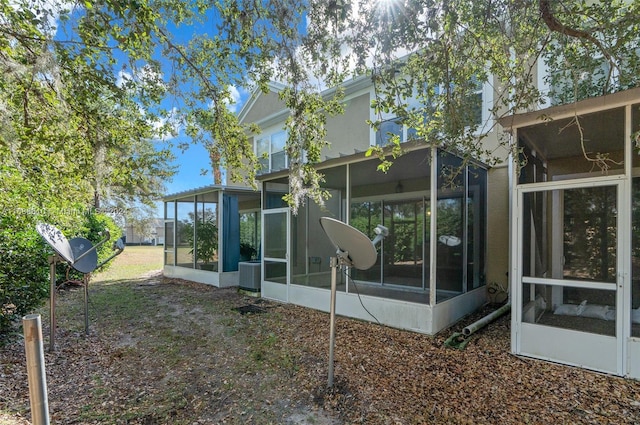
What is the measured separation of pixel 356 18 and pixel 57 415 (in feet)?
17.2

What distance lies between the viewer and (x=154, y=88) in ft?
15.8

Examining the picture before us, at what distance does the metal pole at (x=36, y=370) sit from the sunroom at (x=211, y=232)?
25.4 ft

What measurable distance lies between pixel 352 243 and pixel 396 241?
490cm

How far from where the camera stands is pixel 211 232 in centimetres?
981

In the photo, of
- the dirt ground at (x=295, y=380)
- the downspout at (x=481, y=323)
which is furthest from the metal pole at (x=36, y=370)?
the downspout at (x=481, y=323)

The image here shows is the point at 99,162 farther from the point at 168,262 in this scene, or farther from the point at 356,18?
the point at 168,262

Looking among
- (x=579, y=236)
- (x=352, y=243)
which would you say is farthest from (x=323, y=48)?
(x=579, y=236)

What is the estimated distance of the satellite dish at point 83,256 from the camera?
15.6 ft

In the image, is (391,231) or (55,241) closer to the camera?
(55,241)

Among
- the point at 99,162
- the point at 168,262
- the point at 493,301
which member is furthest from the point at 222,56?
the point at 168,262

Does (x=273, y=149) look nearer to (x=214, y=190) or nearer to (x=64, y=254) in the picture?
(x=214, y=190)

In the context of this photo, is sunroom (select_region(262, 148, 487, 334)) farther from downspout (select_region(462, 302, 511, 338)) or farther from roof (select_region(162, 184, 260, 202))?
roof (select_region(162, 184, 260, 202))

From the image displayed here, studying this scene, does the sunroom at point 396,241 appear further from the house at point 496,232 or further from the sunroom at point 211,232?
the sunroom at point 211,232

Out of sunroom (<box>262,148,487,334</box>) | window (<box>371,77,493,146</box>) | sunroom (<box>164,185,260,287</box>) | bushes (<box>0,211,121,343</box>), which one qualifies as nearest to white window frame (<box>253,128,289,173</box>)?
sunroom (<box>164,185,260,287</box>)
